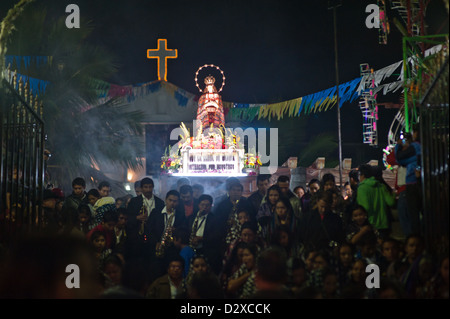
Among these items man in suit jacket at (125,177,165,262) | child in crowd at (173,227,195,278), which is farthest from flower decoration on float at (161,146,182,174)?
child in crowd at (173,227,195,278)

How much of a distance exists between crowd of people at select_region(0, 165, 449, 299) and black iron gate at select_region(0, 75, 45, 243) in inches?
17.8

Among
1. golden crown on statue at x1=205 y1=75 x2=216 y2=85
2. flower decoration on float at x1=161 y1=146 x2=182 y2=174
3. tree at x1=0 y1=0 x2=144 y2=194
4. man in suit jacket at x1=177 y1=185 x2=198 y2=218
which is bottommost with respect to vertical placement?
man in suit jacket at x1=177 y1=185 x2=198 y2=218

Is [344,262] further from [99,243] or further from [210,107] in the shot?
[210,107]

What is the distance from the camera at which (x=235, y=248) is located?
7.55 metres

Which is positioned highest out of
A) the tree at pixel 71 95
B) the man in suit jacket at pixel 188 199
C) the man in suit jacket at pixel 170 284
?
the tree at pixel 71 95

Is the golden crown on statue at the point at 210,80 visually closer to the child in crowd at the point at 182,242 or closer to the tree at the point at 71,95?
the tree at the point at 71,95

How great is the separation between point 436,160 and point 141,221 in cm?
456

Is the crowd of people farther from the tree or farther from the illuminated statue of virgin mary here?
the illuminated statue of virgin mary

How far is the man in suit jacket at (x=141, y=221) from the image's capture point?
8352 millimetres

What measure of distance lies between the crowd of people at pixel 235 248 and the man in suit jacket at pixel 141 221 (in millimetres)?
17

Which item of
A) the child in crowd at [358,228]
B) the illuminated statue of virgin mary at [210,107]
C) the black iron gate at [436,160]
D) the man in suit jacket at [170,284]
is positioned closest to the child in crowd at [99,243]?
the man in suit jacket at [170,284]

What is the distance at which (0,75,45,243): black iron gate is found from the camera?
689 cm

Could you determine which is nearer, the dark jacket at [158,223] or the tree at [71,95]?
the dark jacket at [158,223]

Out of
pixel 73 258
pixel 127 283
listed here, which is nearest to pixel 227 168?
pixel 127 283
